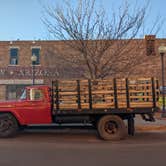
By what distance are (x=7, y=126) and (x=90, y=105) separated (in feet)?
10.9

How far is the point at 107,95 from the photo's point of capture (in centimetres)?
1075

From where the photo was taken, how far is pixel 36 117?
10953 mm

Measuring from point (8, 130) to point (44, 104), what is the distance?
5.60ft

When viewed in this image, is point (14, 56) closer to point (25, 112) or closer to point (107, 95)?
point (25, 112)

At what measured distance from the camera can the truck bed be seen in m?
10.6

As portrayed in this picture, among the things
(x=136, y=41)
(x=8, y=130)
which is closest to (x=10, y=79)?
(x=136, y=41)

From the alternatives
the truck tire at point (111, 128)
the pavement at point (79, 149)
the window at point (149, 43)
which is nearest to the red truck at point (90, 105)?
the truck tire at point (111, 128)

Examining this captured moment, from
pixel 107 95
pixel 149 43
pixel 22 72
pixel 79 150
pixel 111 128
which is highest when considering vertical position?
pixel 149 43

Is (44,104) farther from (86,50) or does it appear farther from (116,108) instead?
(86,50)

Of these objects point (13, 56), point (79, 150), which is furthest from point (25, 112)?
point (13, 56)

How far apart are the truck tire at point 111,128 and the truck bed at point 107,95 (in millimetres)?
402

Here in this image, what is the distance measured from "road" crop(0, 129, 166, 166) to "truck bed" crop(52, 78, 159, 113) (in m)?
1.26

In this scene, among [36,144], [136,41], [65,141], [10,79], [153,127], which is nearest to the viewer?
[36,144]

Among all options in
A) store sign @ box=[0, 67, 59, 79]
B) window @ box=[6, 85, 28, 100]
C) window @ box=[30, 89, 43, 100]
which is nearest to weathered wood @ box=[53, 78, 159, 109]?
window @ box=[30, 89, 43, 100]
